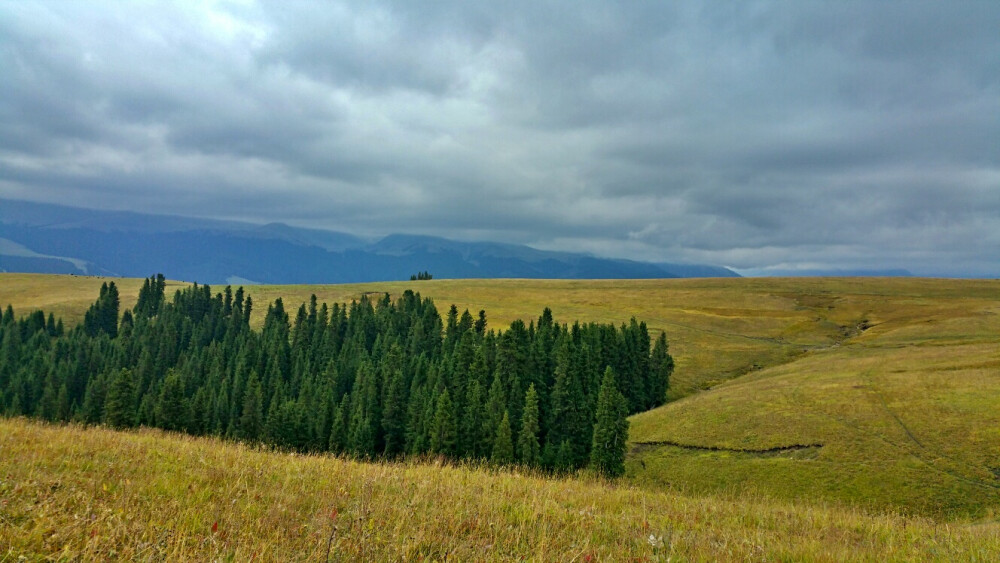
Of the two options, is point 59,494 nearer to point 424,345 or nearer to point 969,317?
point 424,345

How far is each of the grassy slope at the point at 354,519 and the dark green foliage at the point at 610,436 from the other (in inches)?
1547

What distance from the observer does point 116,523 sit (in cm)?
806

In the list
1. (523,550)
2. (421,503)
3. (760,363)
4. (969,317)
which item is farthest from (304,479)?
(969,317)

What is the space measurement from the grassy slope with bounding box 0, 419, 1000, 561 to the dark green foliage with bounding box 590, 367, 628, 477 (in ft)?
129

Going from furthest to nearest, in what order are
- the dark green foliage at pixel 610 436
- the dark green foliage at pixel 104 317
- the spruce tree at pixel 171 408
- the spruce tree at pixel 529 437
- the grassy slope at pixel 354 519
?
the dark green foliage at pixel 104 317
the spruce tree at pixel 171 408
the spruce tree at pixel 529 437
the dark green foliage at pixel 610 436
the grassy slope at pixel 354 519

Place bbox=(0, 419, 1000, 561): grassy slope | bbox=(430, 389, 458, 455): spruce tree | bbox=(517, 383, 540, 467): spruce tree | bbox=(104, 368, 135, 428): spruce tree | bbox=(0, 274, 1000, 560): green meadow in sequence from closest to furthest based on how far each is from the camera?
bbox=(0, 419, 1000, 561): grassy slope → bbox=(0, 274, 1000, 560): green meadow → bbox=(517, 383, 540, 467): spruce tree → bbox=(430, 389, 458, 455): spruce tree → bbox=(104, 368, 135, 428): spruce tree

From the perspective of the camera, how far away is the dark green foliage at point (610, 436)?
53062 mm

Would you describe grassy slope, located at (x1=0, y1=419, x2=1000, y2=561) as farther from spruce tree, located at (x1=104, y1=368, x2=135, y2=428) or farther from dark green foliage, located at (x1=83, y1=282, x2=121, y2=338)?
dark green foliage, located at (x1=83, y1=282, x2=121, y2=338)

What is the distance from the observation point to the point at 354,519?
31.2 feet

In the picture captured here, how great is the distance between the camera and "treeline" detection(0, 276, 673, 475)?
65.4 m

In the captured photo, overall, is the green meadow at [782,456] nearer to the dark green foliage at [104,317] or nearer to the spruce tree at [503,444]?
the spruce tree at [503,444]

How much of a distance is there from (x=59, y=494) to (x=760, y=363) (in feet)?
395

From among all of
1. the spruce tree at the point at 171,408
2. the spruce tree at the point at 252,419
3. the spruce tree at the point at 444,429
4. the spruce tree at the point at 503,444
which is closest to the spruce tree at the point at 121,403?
the spruce tree at the point at 171,408

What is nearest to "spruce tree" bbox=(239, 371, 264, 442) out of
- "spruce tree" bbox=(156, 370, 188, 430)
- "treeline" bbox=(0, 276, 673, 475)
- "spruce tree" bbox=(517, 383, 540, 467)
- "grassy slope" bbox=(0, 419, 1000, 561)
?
"treeline" bbox=(0, 276, 673, 475)
